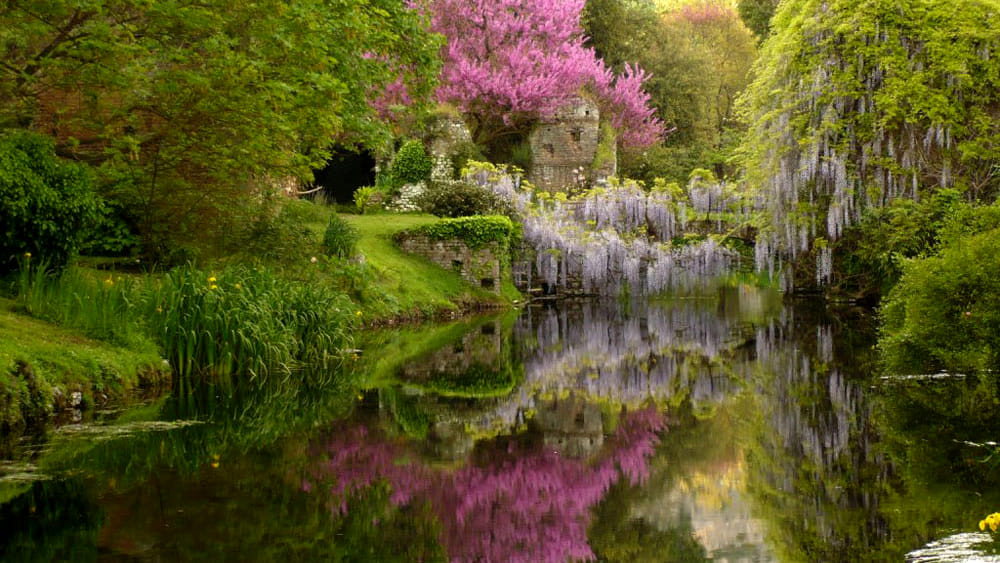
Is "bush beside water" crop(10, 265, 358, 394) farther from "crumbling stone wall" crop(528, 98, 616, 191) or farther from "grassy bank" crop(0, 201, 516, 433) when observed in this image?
"crumbling stone wall" crop(528, 98, 616, 191)

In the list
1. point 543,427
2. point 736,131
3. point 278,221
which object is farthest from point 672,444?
point 736,131

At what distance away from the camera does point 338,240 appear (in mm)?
18484

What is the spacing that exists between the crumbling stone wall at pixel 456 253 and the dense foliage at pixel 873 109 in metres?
6.42

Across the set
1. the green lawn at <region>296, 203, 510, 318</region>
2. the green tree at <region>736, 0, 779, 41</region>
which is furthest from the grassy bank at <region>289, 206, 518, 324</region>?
the green tree at <region>736, 0, 779, 41</region>

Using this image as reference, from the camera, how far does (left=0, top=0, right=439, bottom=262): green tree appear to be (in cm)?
1066

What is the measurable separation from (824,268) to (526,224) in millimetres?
7370

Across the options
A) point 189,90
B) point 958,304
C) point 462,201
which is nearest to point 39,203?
point 189,90

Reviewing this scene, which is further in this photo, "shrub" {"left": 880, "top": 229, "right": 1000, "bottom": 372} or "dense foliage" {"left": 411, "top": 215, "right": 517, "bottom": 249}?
"dense foliage" {"left": 411, "top": 215, "right": 517, "bottom": 249}

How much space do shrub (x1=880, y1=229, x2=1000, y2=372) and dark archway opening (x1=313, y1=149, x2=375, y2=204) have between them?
2223 cm

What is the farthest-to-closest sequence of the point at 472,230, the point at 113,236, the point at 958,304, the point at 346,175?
the point at 346,175
the point at 472,230
the point at 113,236
the point at 958,304

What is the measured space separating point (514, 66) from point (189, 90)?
69.4 ft

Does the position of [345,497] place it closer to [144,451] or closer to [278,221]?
[144,451]

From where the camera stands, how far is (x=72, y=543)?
4.75m

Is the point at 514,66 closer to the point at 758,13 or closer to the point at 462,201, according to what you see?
the point at 462,201
